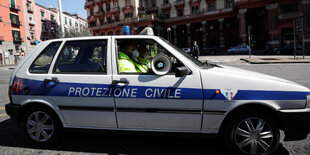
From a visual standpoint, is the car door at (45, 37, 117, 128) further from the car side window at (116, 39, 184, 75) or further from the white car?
the car side window at (116, 39, 184, 75)

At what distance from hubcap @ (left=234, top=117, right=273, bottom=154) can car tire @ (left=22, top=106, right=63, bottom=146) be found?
8.06 feet

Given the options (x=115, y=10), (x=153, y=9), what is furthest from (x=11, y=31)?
(x=153, y=9)

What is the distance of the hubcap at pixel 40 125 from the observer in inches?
113

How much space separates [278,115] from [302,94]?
1.24 ft

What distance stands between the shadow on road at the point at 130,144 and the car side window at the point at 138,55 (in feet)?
2.87

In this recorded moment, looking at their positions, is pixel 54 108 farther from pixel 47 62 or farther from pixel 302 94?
pixel 302 94

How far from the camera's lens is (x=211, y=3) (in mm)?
37844

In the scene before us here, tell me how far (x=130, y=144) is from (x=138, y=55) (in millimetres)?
1394

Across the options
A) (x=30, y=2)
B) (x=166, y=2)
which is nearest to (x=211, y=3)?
(x=166, y=2)

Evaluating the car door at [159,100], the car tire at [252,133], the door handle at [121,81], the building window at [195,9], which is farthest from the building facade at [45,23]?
the car tire at [252,133]

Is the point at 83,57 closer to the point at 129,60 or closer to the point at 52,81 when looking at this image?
the point at 52,81

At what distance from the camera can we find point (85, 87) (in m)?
2.64

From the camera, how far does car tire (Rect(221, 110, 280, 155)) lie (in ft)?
7.65

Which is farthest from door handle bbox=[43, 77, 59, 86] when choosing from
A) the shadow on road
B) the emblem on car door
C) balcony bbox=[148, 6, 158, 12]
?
balcony bbox=[148, 6, 158, 12]
